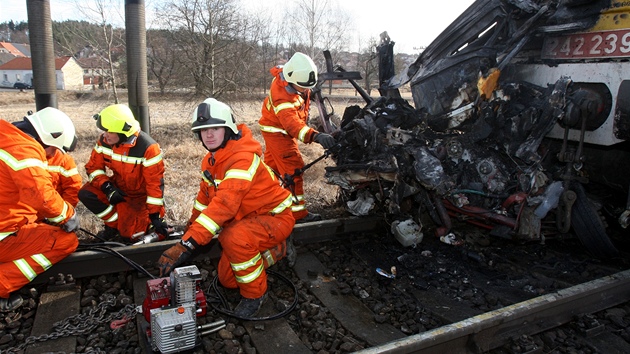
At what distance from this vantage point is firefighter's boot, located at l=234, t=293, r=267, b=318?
3.33 m

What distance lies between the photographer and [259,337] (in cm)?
312

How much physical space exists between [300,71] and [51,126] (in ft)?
8.03

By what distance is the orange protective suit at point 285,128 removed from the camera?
16.3ft

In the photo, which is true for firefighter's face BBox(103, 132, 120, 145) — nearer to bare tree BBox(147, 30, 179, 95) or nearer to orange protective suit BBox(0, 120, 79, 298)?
orange protective suit BBox(0, 120, 79, 298)

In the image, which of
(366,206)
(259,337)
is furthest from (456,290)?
(259,337)

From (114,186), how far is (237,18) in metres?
12.2

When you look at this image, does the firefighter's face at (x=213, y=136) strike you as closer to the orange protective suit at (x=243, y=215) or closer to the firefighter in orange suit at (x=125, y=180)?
the orange protective suit at (x=243, y=215)

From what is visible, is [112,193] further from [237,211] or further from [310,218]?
[310,218]

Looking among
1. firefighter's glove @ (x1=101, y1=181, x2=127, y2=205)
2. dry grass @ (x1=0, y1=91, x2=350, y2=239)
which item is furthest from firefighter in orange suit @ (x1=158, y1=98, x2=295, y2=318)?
dry grass @ (x1=0, y1=91, x2=350, y2=239)

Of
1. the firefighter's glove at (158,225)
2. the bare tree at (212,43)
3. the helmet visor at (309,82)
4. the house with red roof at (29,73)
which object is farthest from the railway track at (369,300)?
the house with red roof at (29,73)

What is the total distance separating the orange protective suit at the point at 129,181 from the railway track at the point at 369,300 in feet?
2.65

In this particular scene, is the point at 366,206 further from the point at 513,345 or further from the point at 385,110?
the point at 513,345

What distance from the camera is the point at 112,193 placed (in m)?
4.62

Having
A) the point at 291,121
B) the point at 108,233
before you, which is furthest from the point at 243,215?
the point at 108,233
